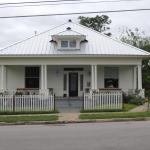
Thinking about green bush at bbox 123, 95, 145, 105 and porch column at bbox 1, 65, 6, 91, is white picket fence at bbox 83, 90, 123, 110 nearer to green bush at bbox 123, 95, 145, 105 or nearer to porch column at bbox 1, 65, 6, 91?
green bush at bbox 123, 95, 145, 105

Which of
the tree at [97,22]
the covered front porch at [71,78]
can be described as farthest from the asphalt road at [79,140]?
the tree at [97,22]

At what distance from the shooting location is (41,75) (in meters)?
36.2

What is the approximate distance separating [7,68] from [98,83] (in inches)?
293

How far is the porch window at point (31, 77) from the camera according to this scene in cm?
3850

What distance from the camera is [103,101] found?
28391mm

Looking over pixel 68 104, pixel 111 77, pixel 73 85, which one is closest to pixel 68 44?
pixel 73 85

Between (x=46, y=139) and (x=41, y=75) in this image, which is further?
(x=41, y=75)

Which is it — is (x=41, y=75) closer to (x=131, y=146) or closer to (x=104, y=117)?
(x=104, y=117)

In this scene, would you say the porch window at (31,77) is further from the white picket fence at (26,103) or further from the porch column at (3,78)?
the white picket fence at (26,103)

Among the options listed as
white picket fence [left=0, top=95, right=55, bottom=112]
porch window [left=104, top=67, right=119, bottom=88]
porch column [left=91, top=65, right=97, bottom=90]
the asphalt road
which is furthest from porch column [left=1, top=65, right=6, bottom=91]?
the asphalt road

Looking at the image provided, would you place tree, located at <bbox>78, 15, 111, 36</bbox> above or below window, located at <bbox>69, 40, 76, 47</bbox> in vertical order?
above

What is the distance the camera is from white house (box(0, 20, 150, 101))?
118 ft

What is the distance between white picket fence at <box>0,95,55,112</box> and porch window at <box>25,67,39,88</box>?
34.8 feet

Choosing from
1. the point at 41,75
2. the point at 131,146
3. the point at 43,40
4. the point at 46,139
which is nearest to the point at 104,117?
the point at 46,139
